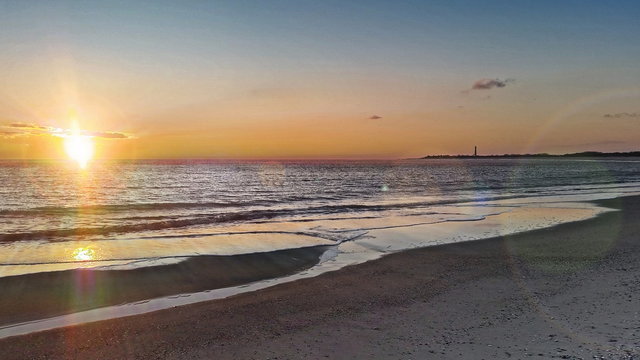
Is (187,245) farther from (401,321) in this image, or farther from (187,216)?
(401,321)

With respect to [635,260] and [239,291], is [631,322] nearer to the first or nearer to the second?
[635,260]

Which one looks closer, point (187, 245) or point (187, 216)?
point (187, 245)

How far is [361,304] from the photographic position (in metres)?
9.65

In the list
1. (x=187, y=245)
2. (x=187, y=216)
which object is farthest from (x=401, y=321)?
(x=187, y=216)

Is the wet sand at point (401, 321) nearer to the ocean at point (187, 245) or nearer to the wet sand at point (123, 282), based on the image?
the ocean at point (187, 245)

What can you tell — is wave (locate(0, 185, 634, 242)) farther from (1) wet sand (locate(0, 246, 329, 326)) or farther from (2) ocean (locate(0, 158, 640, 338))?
(1) wet sand (locate(0, 246, 329, 326))

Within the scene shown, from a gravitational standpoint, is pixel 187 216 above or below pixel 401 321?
below

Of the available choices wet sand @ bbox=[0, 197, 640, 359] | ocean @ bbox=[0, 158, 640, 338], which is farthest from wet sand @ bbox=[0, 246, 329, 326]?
wet sand @ bbox=[0, 197, 640, 359]

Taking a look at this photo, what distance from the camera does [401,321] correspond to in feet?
27.8

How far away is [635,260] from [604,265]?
1330 millimetres

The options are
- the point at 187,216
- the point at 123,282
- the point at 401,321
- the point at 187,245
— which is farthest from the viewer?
the point at 187,216

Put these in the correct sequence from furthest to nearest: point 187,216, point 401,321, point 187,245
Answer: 1. point 187,216
2. point 187,245
3. point 401,321

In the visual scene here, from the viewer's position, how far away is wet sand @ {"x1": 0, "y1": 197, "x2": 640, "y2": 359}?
718cm

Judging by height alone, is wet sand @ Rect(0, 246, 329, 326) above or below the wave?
above
